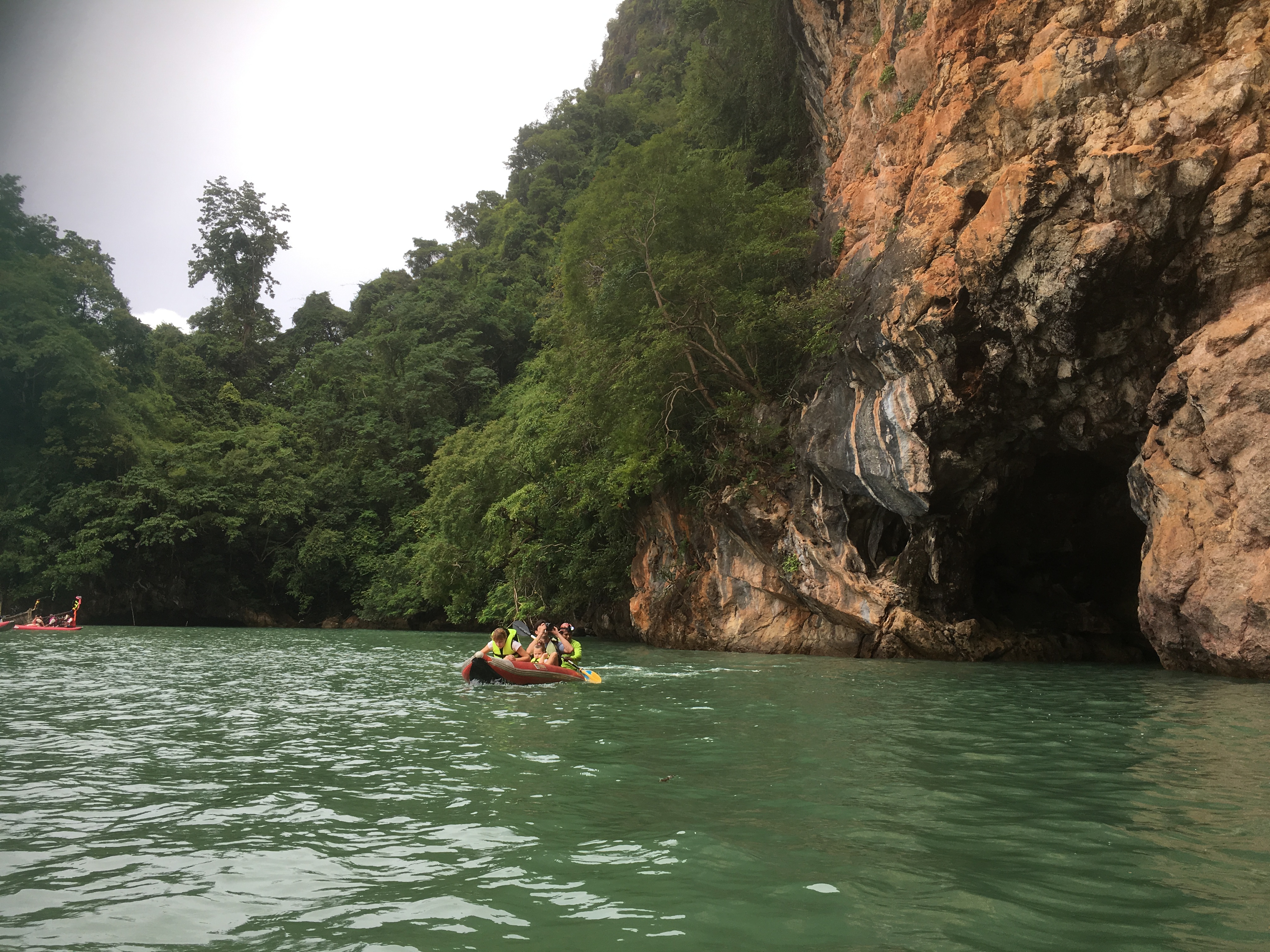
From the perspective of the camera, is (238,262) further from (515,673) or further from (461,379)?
(515,673)

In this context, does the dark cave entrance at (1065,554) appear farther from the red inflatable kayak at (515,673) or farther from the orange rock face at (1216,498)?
the red inflatable kayak at (515,673)

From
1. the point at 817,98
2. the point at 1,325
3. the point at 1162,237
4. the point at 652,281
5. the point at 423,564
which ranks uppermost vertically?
the point at 817,98

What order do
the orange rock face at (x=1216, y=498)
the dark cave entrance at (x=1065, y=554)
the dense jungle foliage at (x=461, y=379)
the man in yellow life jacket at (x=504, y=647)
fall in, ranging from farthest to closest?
the dense jungle foliage at (x=461, y=379) → the dark cave entrance at (x=1065, y=554) → the man in yellow life jacket at (x=504, y=647) → the orange rock face at (x=1216, y=498)

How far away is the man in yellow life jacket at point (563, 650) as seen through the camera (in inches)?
555

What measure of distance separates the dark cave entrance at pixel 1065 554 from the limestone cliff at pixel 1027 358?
71mm

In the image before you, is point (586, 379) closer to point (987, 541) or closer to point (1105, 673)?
point (987, 541)

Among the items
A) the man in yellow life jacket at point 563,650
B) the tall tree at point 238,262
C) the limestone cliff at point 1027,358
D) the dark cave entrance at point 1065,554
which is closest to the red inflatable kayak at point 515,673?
the man in yellow life jacket at point 563,650

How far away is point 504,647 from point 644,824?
9.36m

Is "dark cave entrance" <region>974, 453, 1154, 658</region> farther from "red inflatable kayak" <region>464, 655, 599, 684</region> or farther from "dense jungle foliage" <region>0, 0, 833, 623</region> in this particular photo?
"red inflatable kayak" <region>464, 655, 599, 684</region>

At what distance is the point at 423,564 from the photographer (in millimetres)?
33000

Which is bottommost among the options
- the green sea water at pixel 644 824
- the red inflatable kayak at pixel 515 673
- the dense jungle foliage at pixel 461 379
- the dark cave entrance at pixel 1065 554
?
the green sea water at pixel 644 824

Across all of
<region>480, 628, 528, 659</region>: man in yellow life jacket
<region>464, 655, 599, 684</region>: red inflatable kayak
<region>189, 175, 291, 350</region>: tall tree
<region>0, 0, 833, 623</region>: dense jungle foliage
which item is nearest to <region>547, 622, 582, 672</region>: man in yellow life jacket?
<region>464, 655, 599, 684</region>: red inflatable kayak

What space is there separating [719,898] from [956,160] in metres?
14.8

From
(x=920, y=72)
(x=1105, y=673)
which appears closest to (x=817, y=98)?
(x=920, y=72)
